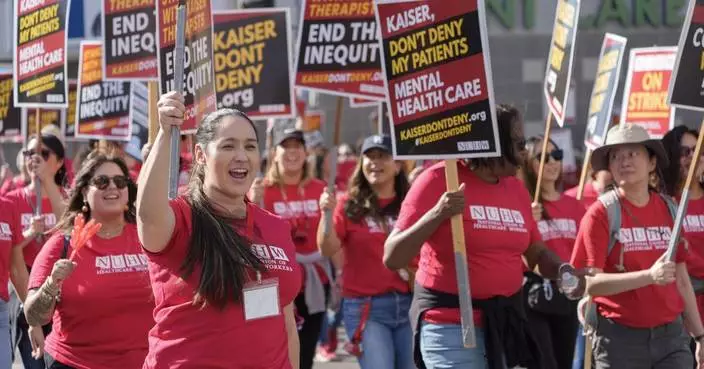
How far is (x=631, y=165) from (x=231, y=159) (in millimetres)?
3219

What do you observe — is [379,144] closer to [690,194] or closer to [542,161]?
[542,161]

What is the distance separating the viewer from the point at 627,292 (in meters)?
7.43

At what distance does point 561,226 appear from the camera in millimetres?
10172

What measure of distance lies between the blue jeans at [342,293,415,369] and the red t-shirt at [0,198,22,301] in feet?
7.16

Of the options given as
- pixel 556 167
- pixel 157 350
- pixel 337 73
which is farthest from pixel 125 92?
pixel 157 350

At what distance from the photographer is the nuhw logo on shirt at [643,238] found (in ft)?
24.4

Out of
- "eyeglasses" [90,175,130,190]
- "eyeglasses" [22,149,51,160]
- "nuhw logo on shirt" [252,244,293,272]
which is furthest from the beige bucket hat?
"eyeglasses" [22,149,51,160]

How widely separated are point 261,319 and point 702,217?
4.85 meters

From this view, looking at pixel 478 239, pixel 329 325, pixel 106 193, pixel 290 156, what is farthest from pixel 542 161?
pixel 329 325

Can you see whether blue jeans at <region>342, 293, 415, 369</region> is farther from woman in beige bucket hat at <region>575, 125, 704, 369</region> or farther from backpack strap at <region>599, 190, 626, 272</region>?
backpack strap at <region>599, 190, 626, 272</region>

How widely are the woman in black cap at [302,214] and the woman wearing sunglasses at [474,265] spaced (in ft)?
10.2

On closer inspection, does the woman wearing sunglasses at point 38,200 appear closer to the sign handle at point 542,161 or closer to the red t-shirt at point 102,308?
the red t-shirt at point 102,308

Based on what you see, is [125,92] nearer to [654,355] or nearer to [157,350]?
[654,355]

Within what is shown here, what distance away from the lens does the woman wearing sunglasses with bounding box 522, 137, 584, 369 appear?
30.5 ft
